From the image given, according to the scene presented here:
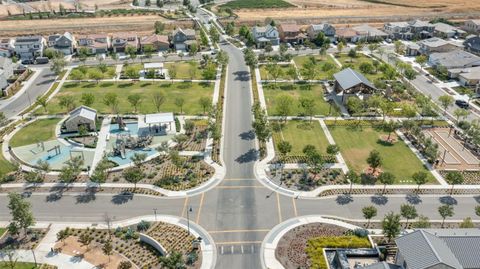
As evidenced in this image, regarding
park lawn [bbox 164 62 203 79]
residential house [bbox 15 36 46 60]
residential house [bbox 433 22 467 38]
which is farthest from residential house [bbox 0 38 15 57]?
residential house [bbox 433 22 467 38]

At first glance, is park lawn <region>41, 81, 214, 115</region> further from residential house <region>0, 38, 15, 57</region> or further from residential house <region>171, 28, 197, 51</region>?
residential house <region>0, 38, 15, 57</region>

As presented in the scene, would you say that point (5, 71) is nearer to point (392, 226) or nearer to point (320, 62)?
point (320, 62)

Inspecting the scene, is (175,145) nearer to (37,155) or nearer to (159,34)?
(37,155)

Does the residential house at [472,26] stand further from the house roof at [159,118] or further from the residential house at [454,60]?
the house roof at [159,118]

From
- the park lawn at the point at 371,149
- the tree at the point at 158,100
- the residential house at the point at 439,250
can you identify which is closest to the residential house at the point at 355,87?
the park lawn at the point at 371,149

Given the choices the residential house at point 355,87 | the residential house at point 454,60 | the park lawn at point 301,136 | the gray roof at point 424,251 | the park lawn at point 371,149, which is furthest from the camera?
the residential house at point 454,60

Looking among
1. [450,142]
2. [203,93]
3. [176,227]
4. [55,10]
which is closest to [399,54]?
[450,142]
